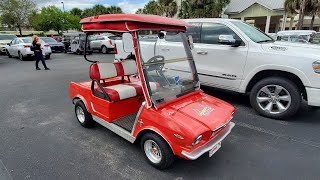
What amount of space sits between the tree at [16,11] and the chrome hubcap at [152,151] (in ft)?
118

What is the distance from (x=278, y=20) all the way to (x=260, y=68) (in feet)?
91.8

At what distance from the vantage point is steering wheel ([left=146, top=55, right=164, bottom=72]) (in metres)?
2.84

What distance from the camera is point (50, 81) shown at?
7723 mm

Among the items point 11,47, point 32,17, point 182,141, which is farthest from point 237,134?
point 32,17

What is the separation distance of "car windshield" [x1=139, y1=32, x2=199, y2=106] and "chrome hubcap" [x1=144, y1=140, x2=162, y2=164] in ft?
1.79

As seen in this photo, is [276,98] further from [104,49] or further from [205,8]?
[205,8]

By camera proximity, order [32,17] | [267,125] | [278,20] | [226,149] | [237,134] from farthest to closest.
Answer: [32,17] → [278,20] → [267,125] → [237,134] → [226,149]

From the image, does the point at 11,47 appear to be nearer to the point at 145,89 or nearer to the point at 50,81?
the point at 50,81

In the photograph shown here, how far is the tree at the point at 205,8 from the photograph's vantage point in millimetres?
22953

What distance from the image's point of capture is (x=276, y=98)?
4.21 metres

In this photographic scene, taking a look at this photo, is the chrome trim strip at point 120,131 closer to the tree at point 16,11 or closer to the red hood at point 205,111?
the red hood at point 205,111

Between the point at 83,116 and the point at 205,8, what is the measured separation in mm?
22325

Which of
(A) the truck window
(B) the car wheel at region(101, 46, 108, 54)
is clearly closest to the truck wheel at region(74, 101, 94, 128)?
(A) the truck window

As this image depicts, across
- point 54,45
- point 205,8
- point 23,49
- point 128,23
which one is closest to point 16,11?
point 54,45
